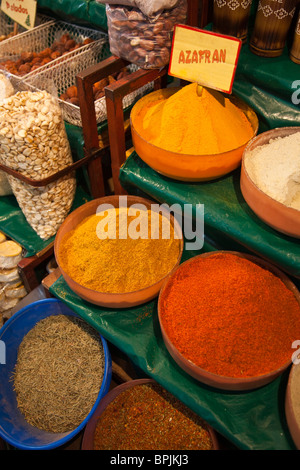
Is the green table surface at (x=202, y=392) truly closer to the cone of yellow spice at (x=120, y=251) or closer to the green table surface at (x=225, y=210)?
the cone of yellow spice at (x=120, y=251)

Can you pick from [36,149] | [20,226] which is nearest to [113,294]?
[36,149]

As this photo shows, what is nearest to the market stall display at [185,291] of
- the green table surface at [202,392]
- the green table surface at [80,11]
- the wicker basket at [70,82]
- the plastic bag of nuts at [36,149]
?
the green table surface at [202,392]

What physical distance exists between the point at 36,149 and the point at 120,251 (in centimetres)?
44

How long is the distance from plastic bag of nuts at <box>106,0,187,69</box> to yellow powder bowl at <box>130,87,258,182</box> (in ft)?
0.64

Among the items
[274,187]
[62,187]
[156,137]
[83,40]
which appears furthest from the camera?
[83,40]

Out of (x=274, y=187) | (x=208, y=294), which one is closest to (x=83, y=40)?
(x=274, y=187)

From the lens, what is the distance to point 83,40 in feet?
5.77

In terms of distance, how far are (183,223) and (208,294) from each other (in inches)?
12.8

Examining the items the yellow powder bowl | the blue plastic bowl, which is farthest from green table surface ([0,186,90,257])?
the yellow powder bowl

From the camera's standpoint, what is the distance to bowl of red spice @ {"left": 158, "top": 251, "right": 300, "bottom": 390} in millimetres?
860

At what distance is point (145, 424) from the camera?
3.66ft

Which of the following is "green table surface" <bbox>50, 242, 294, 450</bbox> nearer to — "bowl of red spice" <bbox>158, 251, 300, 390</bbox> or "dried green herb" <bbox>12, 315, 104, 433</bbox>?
"bowl of red spice" <bbox>158, 251, 300, 390</bbox>

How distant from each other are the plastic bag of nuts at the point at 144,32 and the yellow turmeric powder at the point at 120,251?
0.51 metres

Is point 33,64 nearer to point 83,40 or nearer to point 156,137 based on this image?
point 83,40
